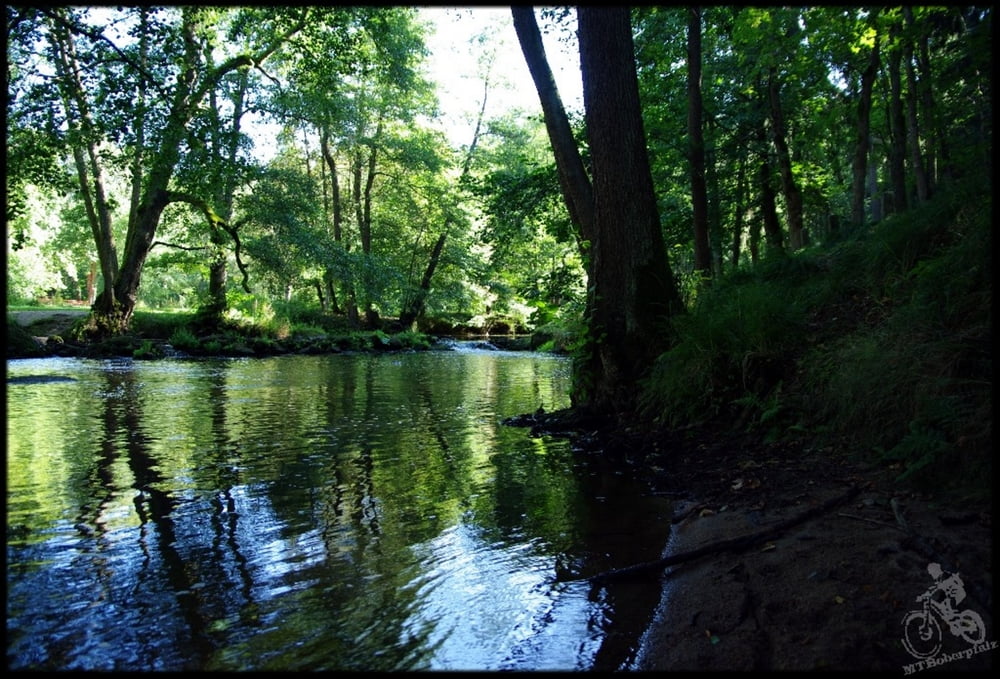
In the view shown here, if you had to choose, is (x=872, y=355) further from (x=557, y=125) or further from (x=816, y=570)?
(x=557, y=125)

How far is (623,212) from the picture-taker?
6.98 meters

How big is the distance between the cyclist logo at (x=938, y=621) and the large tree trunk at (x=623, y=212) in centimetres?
456

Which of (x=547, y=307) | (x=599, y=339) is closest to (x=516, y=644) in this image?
(x=599, y=339)

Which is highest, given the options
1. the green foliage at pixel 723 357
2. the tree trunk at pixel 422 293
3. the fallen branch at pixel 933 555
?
the tree trunk at pixel 422 293

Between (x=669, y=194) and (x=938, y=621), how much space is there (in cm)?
1421

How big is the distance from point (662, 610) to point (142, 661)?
2.34 m

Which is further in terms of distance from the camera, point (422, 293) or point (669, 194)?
point (422, 293)

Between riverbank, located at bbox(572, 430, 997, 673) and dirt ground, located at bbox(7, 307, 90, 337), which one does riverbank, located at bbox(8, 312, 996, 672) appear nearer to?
riverbank, located at bbox(572, 430, 997, 673)

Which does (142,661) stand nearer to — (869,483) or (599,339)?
(869,483)

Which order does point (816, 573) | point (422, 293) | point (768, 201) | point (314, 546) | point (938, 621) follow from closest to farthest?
point (938, 621), point (816, 573), point (314, 546), point (768, 201), point (422, 293)

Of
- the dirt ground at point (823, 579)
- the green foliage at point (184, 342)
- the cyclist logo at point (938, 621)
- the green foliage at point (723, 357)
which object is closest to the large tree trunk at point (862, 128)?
the green foliage at point (723, 357)

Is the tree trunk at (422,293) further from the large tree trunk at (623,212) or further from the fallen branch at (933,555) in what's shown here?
the fallen branch at (933,555)

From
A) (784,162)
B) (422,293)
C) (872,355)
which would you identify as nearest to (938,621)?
(872,355)

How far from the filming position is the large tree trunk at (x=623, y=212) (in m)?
6.96
